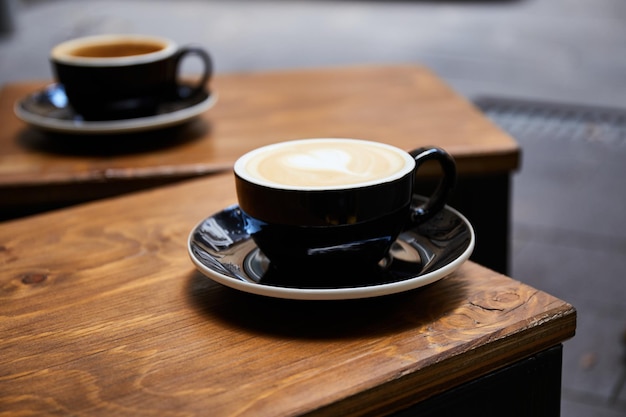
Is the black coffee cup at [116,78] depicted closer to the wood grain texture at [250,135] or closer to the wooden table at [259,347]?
the wood grain texture at [250,135]

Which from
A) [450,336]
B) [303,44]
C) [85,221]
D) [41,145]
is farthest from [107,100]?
[303,44]

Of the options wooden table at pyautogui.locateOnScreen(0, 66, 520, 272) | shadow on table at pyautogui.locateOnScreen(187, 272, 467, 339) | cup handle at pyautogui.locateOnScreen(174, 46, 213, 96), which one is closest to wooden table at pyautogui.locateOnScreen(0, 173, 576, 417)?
shadow on table at pyautogui.locateOnScreen(187, 272, 467, 339)

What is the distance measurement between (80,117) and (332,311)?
1.97ft

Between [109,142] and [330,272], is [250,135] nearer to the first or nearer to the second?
[109,142]

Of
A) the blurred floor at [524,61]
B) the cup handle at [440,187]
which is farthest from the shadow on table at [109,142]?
the blurred floor at [524,61]

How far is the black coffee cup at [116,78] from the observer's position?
954 millimetres

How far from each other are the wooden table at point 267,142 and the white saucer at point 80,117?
0.03m

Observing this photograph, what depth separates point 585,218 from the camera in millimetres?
1940

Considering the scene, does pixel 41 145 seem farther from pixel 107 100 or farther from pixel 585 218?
pixel 585 218

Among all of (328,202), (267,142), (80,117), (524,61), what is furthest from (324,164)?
(524,61)

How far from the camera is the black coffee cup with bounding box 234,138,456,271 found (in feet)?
1.61

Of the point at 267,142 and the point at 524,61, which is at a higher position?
the point at 267,142

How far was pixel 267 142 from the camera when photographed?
98 centimetres

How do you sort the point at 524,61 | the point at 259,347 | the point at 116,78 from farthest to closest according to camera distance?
the point at 524,61 → the point at 116,78 → the point at 259,347
